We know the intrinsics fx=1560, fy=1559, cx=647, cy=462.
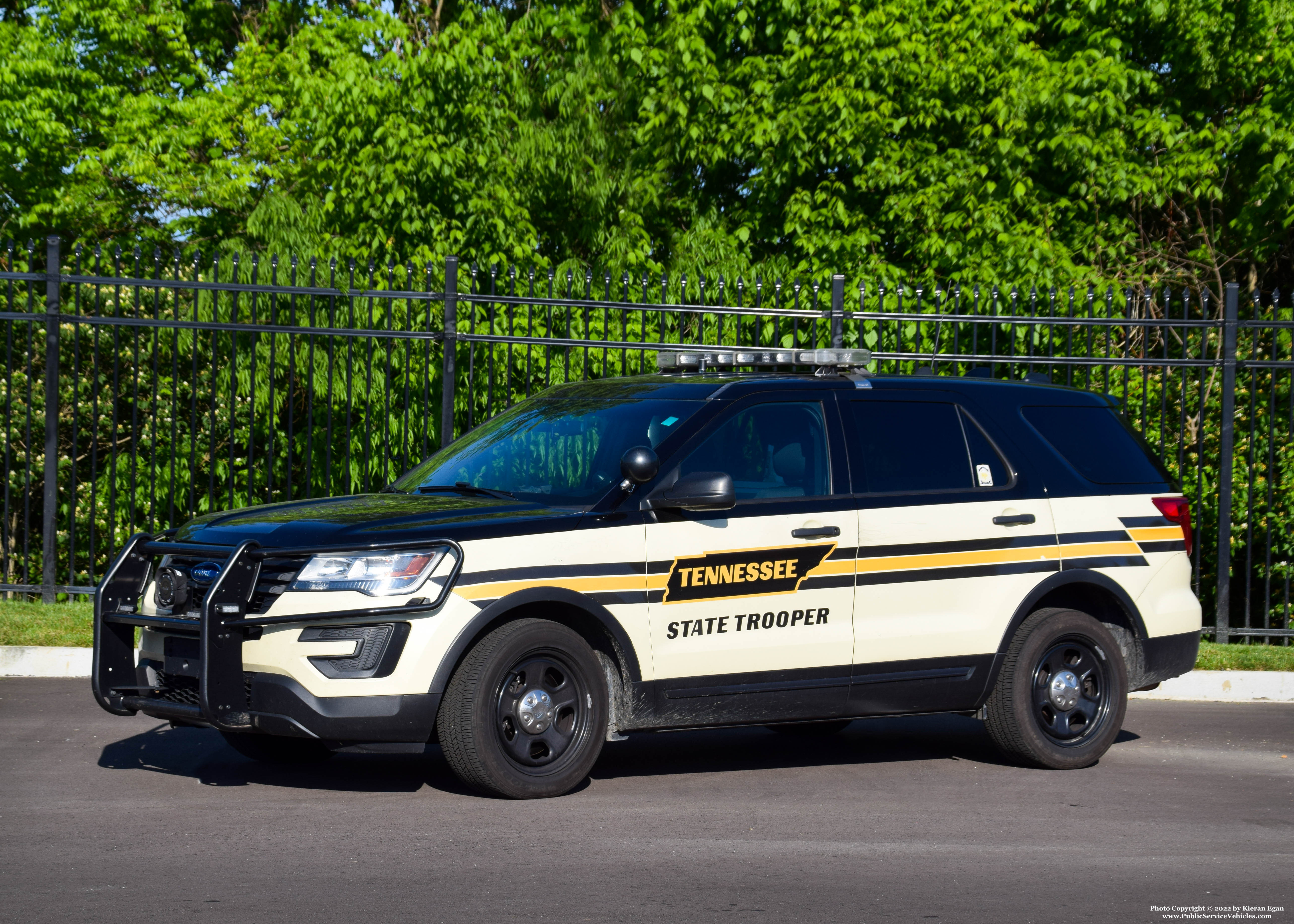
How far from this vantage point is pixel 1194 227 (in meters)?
19.4

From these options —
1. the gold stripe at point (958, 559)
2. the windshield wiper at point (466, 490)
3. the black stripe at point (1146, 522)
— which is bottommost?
the gold stripe at point (958, 559)

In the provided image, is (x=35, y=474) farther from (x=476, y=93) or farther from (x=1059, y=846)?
(x=1059, y=846)

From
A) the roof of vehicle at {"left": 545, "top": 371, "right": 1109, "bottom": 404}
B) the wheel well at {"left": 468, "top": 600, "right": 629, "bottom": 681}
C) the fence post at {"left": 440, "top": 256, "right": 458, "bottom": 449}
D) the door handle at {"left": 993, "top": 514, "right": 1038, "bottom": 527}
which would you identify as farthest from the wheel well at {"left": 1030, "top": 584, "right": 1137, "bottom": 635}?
the fence post at {"left": 440, "top": 256, "right": 458, "bottom": 449}

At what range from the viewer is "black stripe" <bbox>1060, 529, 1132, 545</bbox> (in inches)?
300

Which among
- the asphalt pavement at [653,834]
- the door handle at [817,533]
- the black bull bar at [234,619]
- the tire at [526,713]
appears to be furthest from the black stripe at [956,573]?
the black bull bar at [234,619]

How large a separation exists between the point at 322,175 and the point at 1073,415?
1186 cm

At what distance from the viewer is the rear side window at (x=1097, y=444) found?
25.7ft

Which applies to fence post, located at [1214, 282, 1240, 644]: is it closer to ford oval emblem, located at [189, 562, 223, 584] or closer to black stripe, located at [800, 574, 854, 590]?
black stripe, located at [800, 574, 854, 590]

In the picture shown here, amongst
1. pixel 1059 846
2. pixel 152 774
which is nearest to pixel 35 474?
pixel 152 774

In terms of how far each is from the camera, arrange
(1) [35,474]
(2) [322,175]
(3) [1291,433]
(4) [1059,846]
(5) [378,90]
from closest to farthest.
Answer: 1. (4) [1059,846]
2. (3) [1291,433]
3. (5) [378,90]
4. (2) [322,175]
5. (1) [35,474]

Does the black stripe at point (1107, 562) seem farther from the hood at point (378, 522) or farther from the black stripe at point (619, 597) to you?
the hood at point (378, 522)

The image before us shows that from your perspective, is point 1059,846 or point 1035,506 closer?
point 1059,846

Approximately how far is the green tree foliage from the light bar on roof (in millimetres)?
7648

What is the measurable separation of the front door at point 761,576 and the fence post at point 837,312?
438 cm
